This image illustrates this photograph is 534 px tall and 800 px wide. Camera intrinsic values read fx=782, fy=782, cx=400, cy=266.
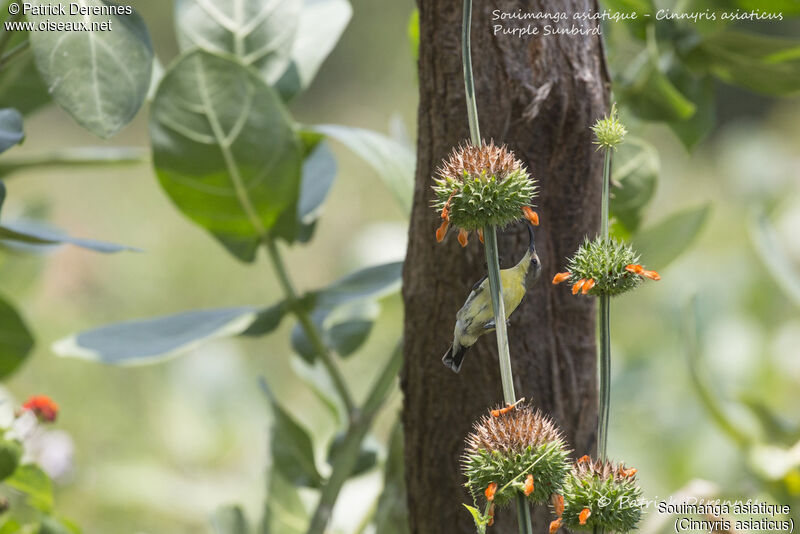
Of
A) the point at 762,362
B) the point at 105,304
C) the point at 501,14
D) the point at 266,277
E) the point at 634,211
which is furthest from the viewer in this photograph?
the point at 266,277

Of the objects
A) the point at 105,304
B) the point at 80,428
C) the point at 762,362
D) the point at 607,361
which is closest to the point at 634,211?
the point at 607,361

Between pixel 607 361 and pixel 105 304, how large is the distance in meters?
1.51

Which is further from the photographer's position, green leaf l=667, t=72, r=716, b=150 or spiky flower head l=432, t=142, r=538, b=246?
green leaf l=667, t=72, r=716, b=150

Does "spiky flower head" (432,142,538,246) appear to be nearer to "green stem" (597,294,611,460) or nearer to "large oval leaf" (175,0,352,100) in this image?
"green stem" (597,294,611,460)

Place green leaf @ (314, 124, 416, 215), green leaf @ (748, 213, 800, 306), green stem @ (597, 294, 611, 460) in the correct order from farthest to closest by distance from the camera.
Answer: green leaf @ (748, 213, 800, 306) → green leaf @ (314, 124, 416, 215) → green stem @ (597, 294, 611, 460)

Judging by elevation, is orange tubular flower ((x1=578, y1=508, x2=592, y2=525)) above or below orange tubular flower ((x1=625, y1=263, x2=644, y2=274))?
below

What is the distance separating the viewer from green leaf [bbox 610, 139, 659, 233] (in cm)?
39

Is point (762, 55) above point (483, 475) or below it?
above

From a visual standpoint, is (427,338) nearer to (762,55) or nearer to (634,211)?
(634,211)

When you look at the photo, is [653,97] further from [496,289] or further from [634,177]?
[496,289]

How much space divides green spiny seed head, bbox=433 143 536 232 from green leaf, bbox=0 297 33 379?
1.05 ft

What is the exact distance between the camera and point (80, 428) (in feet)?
3.73

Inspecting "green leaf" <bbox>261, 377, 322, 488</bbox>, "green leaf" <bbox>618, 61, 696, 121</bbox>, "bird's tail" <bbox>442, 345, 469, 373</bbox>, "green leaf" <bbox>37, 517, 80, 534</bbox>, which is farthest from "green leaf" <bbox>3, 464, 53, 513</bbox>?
"green leaf" <bbox>618, 61, 696, 121</bbox>

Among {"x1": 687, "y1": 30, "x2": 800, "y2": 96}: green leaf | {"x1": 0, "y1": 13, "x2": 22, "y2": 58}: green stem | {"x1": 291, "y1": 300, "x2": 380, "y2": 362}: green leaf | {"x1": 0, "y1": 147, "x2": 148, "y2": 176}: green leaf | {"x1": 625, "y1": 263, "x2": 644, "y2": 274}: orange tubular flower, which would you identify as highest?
{"x1": 0, "y1": 13, "x2": 22, "y2": 58}: green stem
